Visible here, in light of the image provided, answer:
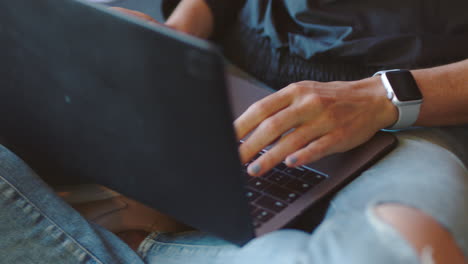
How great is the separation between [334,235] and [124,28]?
0.87 feet

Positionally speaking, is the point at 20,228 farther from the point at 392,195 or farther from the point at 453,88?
the point at 453,88

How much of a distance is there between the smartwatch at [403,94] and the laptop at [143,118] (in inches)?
2.0

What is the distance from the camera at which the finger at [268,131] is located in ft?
2.07

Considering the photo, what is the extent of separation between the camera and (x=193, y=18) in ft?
3.50

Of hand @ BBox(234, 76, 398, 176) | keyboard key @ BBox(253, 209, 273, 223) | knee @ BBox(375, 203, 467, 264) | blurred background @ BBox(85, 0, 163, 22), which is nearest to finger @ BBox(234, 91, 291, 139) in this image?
hand @ BBox(234, 76, 398, 176)

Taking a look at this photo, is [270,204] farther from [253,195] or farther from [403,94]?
[403,94]

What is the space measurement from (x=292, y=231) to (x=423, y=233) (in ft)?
0.50

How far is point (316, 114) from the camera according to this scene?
664mm

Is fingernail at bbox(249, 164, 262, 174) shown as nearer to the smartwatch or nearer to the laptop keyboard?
the laptop keyboard

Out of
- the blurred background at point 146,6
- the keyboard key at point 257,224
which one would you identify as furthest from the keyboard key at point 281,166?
the blurred background at point 146,6

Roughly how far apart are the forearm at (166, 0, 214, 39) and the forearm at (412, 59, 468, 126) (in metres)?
0.50

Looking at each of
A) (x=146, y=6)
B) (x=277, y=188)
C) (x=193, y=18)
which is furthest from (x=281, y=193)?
(x=146, y=6)

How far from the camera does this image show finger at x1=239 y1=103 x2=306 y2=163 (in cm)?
63

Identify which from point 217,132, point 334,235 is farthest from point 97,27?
point 334,235
